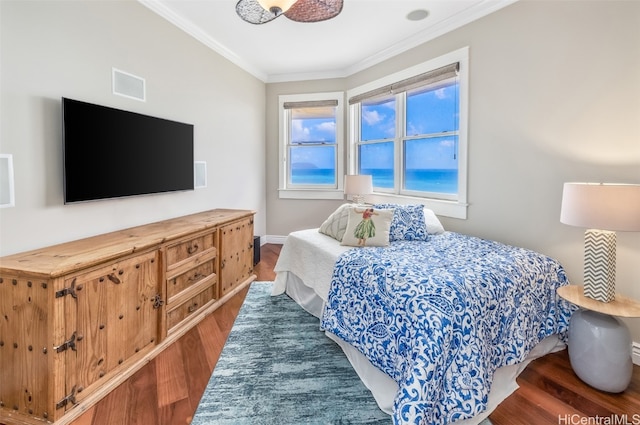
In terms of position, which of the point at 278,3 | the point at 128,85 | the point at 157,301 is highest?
the point at 278,3

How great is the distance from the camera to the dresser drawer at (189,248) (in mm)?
2313

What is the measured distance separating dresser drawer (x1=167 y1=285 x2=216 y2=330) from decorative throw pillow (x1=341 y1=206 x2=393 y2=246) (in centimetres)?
127

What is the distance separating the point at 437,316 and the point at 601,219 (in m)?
1.09

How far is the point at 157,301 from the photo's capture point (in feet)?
7.11

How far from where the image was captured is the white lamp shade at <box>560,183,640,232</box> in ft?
5.53

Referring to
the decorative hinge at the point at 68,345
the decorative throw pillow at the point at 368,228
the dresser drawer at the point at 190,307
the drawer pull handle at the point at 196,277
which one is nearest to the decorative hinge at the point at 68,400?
the decorative hinge at the point at 68,345

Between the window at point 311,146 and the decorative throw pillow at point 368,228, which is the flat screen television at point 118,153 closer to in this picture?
the decorative throw pillow at point 368,228

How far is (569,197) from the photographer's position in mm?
1876

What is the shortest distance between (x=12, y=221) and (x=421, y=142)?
11.8 ft

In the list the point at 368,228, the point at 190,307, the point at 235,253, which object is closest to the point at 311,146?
the point at 235,253

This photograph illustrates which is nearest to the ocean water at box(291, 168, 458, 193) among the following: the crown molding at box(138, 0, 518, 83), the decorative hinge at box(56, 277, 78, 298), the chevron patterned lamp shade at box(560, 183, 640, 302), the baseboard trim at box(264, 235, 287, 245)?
the baseboard trim at box(264, 235, 287, 245)

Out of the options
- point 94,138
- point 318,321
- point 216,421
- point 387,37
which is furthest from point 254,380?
point 387,37

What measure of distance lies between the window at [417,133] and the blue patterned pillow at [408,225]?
0.59m

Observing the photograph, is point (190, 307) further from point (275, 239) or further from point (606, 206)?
point (606, 206)
